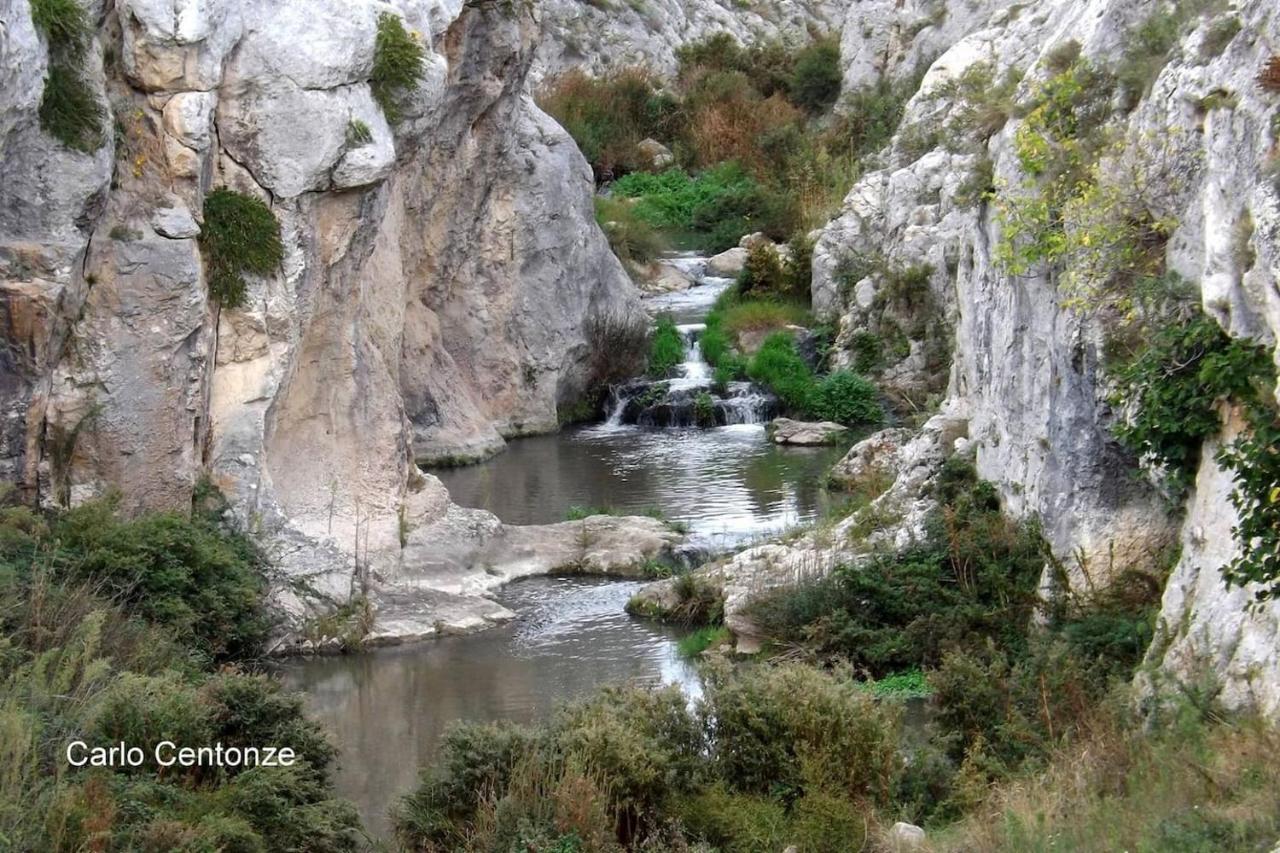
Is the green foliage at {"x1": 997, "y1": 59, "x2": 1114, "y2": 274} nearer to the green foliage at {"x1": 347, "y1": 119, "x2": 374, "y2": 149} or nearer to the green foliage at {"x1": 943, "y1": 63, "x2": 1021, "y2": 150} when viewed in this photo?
the green foliage at {"x1": 943, "y1": 63, "x2": 1021, "y2": 150}

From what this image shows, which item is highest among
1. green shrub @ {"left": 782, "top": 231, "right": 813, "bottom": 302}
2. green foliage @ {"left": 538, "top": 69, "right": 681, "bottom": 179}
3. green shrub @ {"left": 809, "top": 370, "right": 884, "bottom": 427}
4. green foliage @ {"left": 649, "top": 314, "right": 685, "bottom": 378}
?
green foliage @ {"left": 538, "top": 69, "right": 681, "bottom": 179}

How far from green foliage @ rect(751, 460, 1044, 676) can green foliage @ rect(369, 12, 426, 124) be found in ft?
19.5

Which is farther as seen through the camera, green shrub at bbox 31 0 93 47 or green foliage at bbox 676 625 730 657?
green foliage at bbox 676 625 730 657

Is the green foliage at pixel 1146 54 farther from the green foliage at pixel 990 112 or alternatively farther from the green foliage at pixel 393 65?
the green foliage at pixel 393 65

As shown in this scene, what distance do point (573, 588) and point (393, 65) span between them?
523 centimetres

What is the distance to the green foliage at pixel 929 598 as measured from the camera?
40.6 feet

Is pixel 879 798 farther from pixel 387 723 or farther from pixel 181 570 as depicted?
pixel 181 570

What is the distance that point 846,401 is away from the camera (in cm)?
2497

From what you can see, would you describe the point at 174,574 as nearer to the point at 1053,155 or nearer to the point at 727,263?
the point at 1053,155

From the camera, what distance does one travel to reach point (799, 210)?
3328 centimetres

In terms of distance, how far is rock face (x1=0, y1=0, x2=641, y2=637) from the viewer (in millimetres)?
12812

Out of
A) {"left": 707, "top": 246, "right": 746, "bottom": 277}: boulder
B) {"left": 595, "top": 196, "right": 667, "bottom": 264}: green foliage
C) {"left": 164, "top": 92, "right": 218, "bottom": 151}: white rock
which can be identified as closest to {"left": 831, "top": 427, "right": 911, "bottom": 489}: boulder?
→ {"left": 164, "top": 92, "right": 218, "bottom": 151}: white rock

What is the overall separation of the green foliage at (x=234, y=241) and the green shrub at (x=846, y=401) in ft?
39.2

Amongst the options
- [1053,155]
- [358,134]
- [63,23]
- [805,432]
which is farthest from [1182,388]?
[805,432]
